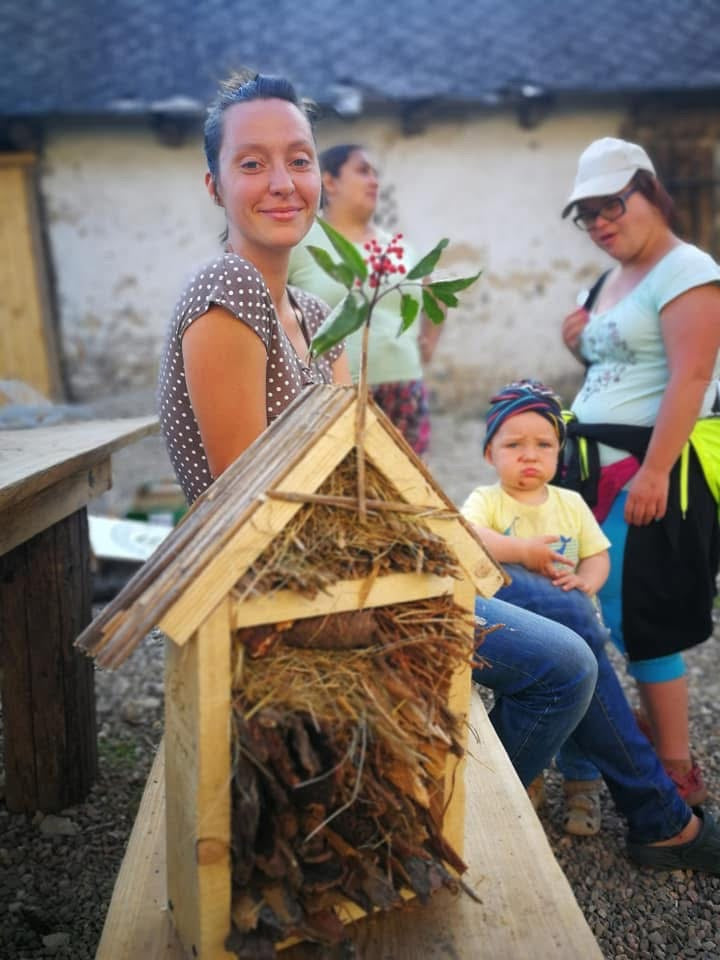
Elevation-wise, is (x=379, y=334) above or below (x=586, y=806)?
above

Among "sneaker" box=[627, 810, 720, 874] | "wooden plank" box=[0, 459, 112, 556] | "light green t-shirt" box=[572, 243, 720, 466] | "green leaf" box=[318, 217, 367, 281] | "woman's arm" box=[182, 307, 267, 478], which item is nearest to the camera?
"green leaf" box=[318, 217, 367, 281]

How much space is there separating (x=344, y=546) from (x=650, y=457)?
164 cm

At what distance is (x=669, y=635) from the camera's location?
2676 mm

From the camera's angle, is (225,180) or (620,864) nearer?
(225,180)

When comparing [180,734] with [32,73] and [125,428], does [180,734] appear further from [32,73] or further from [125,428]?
[32,73]

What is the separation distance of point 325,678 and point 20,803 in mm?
2017

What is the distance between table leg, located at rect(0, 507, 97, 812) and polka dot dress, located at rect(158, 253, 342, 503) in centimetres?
80

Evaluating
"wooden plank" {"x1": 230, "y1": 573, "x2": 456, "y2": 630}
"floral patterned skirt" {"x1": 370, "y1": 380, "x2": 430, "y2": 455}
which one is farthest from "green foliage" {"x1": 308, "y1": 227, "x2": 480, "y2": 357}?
"floral patterned skirt" {"x1": 370, "y1": 380, "x2": 430, "y2": 455}

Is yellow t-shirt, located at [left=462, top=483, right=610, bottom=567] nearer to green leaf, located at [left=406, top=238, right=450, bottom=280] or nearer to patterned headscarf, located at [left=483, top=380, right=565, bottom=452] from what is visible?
patterned headscarf, located at [left=483, top=380, right=565, bottom=452]

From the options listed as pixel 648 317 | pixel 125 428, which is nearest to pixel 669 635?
pixel 648 317

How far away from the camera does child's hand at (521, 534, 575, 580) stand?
7.50 feet

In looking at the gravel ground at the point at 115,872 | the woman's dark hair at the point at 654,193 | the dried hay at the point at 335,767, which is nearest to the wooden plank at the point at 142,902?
the dried hay at the point at 335,767

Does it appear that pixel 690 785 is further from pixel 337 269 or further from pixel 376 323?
pixel 337 269

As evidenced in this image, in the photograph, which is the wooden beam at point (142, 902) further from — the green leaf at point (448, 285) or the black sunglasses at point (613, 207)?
the black sunglasses at point (613, 207)
